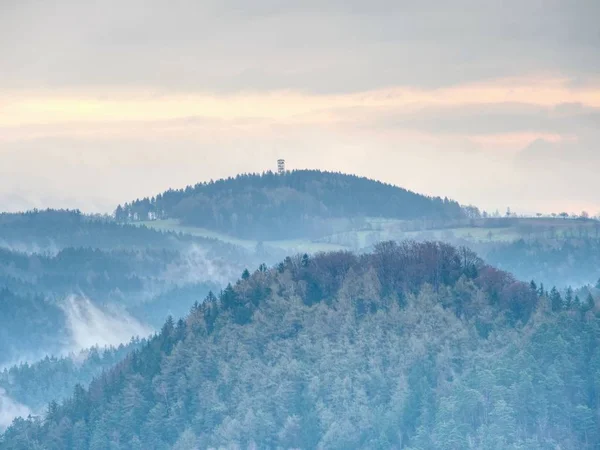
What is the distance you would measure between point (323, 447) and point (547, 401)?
60.2ft

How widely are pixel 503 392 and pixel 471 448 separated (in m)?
7.09

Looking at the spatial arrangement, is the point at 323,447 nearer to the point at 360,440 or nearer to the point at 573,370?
the point at 360,440

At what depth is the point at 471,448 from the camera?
189500mm

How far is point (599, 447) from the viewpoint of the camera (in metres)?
189

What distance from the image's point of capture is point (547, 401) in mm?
194750

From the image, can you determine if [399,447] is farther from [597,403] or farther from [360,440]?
[597,403]

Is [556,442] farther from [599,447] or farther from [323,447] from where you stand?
[323,447]

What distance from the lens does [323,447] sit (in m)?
200

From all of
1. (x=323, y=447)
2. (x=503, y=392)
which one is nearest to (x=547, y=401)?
(x=503, y=392)

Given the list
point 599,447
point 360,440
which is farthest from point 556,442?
point 360,440

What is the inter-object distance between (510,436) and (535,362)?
11516 millimetres

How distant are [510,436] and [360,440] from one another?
48.5 feet

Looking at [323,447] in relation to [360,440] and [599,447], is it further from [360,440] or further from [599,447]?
[599,447]

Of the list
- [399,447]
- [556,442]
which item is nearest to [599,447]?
[556,442]
